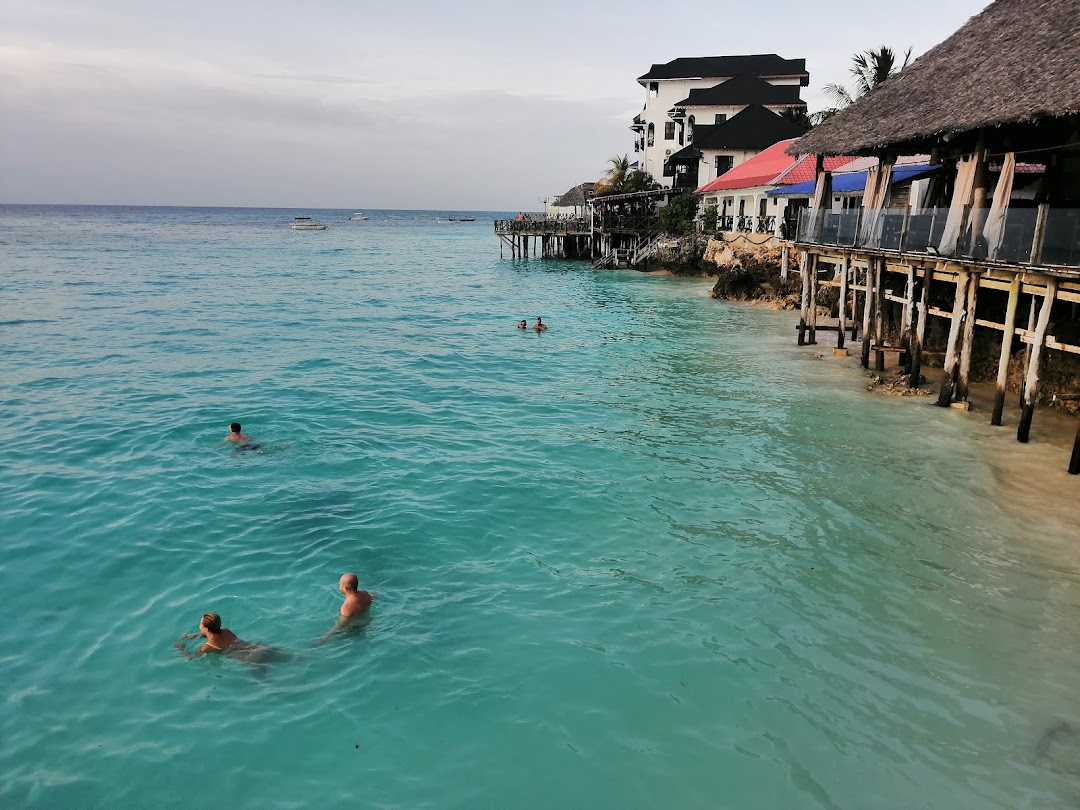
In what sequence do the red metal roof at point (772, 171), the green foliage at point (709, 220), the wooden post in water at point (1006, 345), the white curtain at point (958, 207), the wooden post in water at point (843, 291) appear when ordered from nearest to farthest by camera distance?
the wooden post in water at point (1006, 345) < the white curtain at point (958, 207) < the wooden post in water at point (843, 291) < the red metal roof at point (772, 171) < the green foliage at point (709, 220)

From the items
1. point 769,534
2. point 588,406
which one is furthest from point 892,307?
point 769,534

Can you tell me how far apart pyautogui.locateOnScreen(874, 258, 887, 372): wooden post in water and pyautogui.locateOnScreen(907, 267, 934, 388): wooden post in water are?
1.44m

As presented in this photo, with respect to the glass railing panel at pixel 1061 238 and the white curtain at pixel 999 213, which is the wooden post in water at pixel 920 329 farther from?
the glass railing panel at pixel 1061 238

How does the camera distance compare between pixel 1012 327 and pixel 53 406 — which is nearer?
pixel 1012 327

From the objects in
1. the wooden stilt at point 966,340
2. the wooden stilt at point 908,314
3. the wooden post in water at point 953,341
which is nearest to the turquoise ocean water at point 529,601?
the wooden post in water at point 953,341

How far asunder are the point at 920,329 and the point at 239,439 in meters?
15.5

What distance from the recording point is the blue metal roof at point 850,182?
2656 cm

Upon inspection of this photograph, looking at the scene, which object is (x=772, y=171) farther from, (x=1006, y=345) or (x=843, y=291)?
(x=1006, y=345)

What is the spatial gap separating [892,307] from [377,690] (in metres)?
22.7

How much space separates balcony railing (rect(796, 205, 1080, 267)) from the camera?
12.9 meters

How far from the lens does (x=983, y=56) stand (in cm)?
1706

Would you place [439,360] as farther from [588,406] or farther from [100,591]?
[100,591]

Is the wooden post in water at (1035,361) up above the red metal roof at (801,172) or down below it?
below

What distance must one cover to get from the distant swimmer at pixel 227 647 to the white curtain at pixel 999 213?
1464 centimetres
